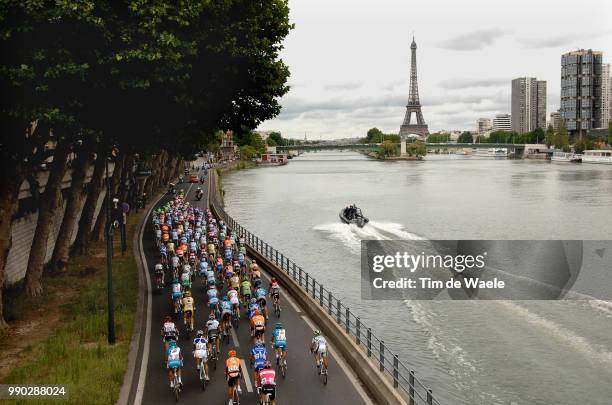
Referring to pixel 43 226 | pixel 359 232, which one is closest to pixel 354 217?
pixel 359 232

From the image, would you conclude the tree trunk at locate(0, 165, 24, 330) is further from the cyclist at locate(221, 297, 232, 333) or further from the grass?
the cyclist at locate(221, 297, 232, 333)

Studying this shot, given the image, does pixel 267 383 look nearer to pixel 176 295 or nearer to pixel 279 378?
pixel 279 378

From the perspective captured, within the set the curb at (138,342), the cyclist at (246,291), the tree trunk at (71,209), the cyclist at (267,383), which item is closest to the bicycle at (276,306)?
the cyclist at (246,291)

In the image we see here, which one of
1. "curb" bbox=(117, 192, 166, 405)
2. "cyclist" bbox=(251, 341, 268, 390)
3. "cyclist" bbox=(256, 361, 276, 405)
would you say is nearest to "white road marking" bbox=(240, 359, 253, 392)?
"cyclist" bbox=(251, 341, 268, 390)

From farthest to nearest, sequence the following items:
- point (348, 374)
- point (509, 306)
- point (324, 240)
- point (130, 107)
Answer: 1. point (324, 240)
2. point (509, 306)
3. point (130, 107)
4. point (348, 374)

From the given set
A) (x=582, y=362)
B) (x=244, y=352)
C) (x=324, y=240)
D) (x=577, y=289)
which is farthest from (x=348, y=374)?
(x=324, y=240)

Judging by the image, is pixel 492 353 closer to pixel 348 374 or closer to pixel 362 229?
pixel 348 374
